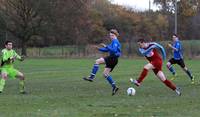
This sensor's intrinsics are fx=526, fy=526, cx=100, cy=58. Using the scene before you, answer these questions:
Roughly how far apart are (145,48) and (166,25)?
72697 mm

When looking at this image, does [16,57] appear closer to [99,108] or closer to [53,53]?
[99,108]

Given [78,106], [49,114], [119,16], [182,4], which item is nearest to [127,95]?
[78,106]

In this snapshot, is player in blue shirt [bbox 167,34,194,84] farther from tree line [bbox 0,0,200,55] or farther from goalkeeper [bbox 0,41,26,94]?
tree line [bbox 0,0,200,55]

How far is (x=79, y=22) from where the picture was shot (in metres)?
75.9

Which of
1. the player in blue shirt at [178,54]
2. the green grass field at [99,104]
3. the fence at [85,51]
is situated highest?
the player in blue shirt at [178,54]

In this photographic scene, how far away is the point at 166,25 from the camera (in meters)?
89.1

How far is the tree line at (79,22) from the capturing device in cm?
7381

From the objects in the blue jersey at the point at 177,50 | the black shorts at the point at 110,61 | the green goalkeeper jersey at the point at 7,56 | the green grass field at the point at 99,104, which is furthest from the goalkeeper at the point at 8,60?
the blue jersey at the point at 177,50

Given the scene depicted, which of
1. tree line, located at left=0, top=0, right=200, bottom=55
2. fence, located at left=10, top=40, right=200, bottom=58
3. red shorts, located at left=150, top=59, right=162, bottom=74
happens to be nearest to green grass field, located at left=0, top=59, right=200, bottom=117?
red shorts, located at left=150, top=59, right=162, bottom=74

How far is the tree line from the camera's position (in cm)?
7381

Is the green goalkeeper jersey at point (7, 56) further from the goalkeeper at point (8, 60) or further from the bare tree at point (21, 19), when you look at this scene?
the bare tree at point (21, 19)

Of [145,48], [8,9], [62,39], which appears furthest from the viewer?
[62,39]

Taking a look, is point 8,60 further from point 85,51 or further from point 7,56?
point 85,51

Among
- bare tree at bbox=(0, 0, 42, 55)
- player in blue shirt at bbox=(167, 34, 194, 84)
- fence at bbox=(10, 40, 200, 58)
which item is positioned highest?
bare tree at bbox=(0, 0, 42, 55)
